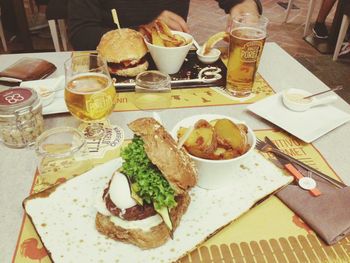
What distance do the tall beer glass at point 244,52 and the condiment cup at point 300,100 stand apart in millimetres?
137

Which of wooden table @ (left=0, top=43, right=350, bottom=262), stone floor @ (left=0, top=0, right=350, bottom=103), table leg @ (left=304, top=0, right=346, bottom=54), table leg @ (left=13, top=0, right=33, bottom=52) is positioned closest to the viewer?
wooden table @ (left=0, top=43, right=350, bottom=262)

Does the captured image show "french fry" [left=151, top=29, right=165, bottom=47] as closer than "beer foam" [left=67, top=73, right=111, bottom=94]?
No

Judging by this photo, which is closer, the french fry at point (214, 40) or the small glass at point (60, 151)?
the small glass at point (60, 151)

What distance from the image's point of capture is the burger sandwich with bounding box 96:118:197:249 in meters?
0.66

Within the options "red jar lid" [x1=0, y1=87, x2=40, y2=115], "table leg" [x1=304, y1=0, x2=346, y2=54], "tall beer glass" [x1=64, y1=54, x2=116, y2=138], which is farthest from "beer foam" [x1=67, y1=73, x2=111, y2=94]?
"table leg" [x1=304, y1=0, x2=346, y2=54]

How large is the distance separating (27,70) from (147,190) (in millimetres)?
850

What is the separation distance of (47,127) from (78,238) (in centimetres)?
46

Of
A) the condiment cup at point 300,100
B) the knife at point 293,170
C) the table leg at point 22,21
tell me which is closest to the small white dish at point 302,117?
the condiment cup at point 300,100

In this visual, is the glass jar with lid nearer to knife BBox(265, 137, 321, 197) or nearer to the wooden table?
the wooden table

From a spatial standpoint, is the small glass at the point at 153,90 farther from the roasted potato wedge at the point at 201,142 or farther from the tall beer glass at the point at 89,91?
the roasted potato wedge at the point at 201,142

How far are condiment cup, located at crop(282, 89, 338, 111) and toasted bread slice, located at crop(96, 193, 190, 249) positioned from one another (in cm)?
60

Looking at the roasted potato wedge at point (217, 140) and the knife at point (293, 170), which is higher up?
the roasted potato wedge at point (217, 140)

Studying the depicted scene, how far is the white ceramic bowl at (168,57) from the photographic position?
123 cm

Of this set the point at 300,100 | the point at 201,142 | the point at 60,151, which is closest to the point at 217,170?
the point at 201,142
